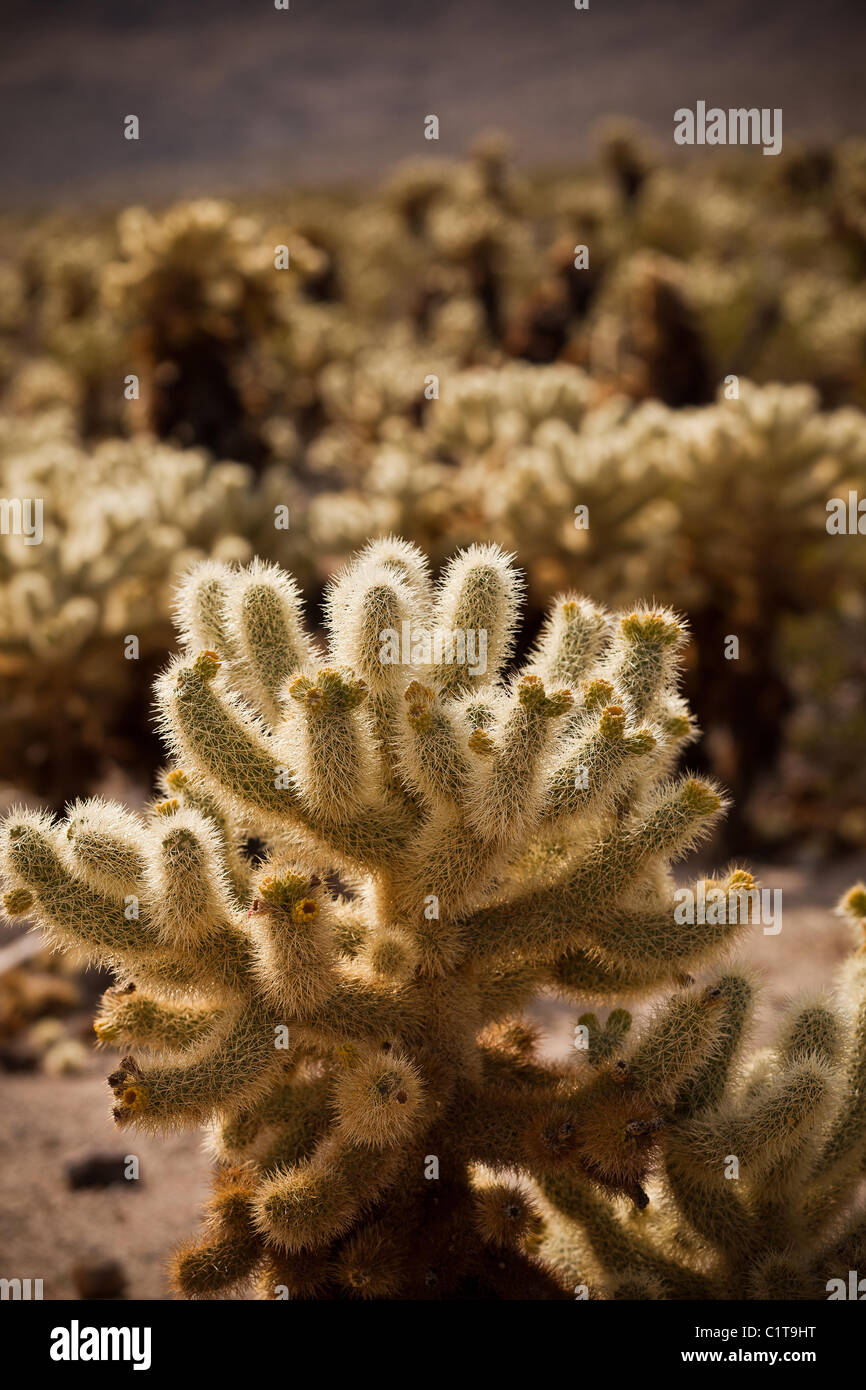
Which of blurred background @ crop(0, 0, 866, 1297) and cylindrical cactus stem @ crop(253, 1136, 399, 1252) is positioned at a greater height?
blurred background @ crop(0, 0, 866, 1297)

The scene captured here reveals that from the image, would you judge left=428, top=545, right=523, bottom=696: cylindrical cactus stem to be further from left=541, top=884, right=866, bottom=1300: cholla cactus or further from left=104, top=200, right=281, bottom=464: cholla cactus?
left=104, top=200, right=281, bottom=464: cholla cactus

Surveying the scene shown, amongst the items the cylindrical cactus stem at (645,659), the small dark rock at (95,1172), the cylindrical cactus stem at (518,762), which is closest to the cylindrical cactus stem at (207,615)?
the cylindrical cactus stem at (518,762)

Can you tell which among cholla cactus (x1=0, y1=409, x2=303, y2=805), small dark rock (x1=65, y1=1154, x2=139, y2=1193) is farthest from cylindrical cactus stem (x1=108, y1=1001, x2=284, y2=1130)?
cholla cactus (x1=0, y1=409, x2=303, y2=805)

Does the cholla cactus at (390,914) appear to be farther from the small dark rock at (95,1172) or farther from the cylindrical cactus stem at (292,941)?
the small dark rock at (95,1172)

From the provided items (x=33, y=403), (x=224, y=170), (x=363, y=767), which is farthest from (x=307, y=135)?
(x=363, y=767)

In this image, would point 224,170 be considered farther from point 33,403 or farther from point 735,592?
point 735,592
